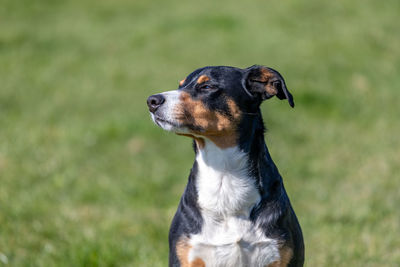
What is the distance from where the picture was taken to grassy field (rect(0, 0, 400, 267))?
6137 millimetres

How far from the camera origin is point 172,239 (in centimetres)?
400

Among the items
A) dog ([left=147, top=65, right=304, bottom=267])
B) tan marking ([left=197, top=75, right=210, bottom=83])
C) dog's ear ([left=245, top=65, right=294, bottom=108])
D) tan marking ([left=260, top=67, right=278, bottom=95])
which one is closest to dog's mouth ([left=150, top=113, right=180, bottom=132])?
dog ([left=147, top=65, right=304, bottom=267])

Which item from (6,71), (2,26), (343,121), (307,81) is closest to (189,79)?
(343,121)

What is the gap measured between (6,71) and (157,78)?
3.62 m

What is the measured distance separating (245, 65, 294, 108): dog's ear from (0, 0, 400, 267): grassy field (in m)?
1.99

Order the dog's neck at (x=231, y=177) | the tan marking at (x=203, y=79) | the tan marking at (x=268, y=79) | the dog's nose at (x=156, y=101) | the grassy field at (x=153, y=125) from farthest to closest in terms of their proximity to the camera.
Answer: the grassy field at (x=153, y=125) < the tan marking at (x=268, y=79) < the tan marking at (x=203, y=79) < the dog's neck at (x=231, y=177) < the dog's nose at (x=156, y=101)

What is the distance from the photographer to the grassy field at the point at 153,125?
6137 mm

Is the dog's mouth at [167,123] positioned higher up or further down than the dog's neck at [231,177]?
higher up

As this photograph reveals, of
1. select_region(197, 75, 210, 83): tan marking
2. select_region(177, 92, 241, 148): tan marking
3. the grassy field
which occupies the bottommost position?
the grassy field

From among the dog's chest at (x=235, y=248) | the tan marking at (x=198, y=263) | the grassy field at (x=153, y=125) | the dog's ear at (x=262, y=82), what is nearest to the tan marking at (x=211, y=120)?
the dog's ear at (x=262, y=82)

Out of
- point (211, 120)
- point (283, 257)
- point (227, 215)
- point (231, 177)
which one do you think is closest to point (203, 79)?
point (211, 120)

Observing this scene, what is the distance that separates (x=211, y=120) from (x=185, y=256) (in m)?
0.94

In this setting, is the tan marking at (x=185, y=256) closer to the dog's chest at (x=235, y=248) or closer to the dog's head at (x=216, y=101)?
the dog's chest at (x=235, y=248)

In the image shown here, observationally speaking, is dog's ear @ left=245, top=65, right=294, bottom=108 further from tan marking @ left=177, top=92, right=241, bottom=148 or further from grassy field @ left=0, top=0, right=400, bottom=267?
grassy field @ left=0, top=0, right=400, bottom=267
